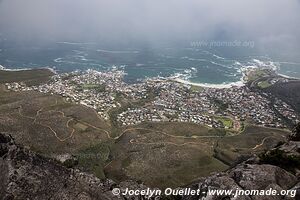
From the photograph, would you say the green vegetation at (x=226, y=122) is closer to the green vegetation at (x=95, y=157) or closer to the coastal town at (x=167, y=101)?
the coastal town at (x=167, y=101)

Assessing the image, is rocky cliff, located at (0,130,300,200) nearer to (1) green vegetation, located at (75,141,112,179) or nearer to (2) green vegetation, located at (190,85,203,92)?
(1) green vegetation, located at (75,141,112,179)

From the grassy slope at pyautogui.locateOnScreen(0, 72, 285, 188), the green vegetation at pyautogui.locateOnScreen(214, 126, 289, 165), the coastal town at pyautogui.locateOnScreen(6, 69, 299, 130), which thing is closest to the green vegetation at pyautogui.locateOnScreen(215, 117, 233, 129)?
the coastal town at pyautogui.locateOnScreen(6, 69, 299, 130)

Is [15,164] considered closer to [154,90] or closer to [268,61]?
[154,90]

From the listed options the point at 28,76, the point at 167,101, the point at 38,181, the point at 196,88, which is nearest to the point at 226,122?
the point at 167,101

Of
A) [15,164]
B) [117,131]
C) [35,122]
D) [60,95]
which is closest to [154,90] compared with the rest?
[60,95]

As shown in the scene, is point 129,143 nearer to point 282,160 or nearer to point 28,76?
point 282,160

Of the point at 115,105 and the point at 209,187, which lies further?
the point at 115,105
